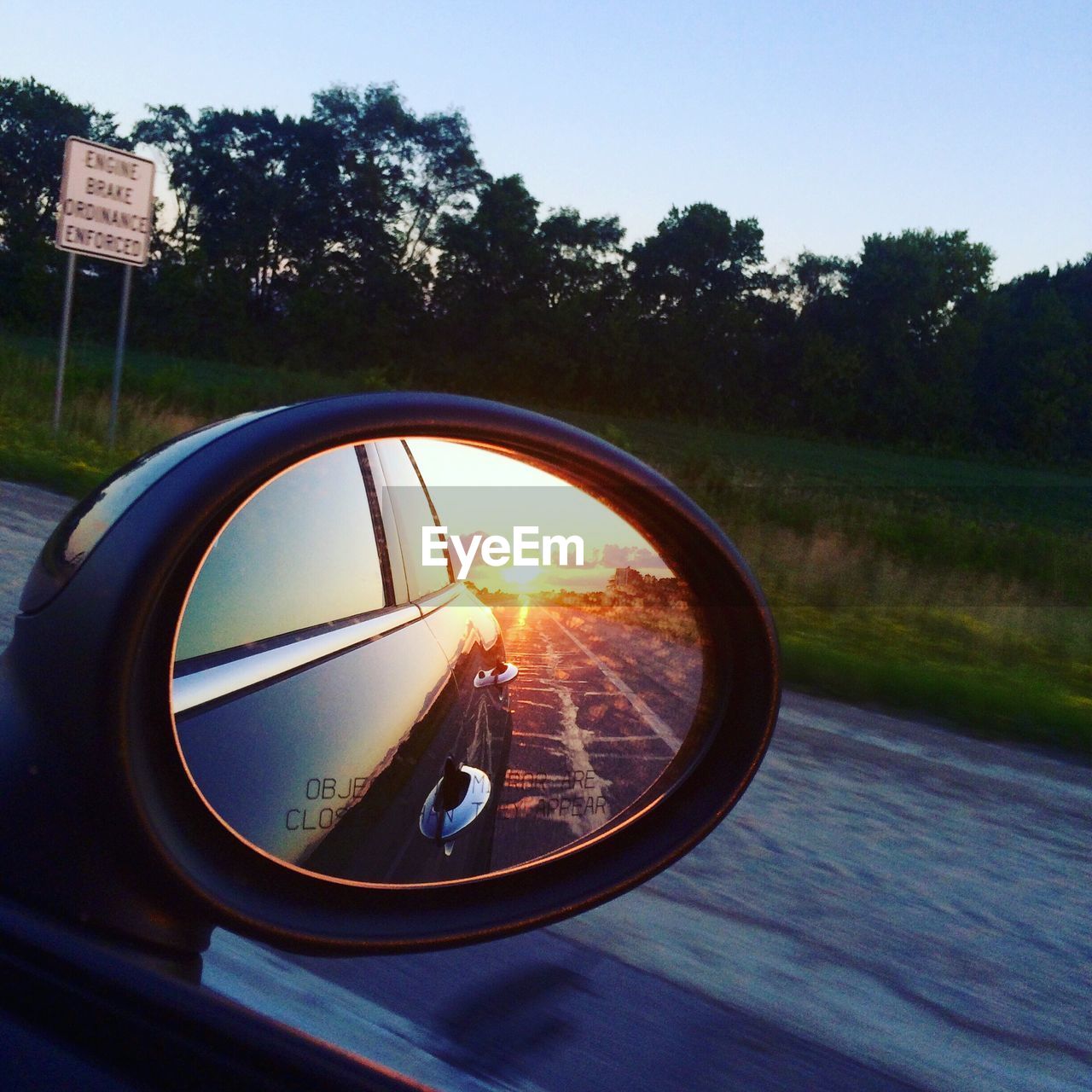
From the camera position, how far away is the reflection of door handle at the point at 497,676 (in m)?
1.16

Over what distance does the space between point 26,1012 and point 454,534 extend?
60cm

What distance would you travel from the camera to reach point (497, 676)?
1.17m

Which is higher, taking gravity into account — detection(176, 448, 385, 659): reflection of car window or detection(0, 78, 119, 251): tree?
detection(0, 78, 119, 251): tree

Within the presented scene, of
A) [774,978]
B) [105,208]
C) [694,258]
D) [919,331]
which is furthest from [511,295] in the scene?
[774,978]

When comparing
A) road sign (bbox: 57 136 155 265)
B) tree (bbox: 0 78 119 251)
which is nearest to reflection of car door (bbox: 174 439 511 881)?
road sign (bbox: 57 136 155 265)

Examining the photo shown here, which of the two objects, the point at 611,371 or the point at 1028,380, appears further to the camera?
the point at 611,371

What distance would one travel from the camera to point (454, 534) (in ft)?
4.13

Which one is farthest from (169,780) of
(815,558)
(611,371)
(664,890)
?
(611,371)

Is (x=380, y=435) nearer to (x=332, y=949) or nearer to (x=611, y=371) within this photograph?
(x=332, y=949)

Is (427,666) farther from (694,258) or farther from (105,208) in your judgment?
(694,258)

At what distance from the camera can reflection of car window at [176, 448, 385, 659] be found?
1.10 meters

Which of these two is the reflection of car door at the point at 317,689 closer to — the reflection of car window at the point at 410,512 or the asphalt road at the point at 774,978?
the reflection of car window at the point at 410,512

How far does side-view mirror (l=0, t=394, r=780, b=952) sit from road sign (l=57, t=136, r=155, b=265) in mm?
11102

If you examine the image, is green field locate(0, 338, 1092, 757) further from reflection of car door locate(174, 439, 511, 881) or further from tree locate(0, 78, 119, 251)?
tree locate(0, 78, 119, 251)
